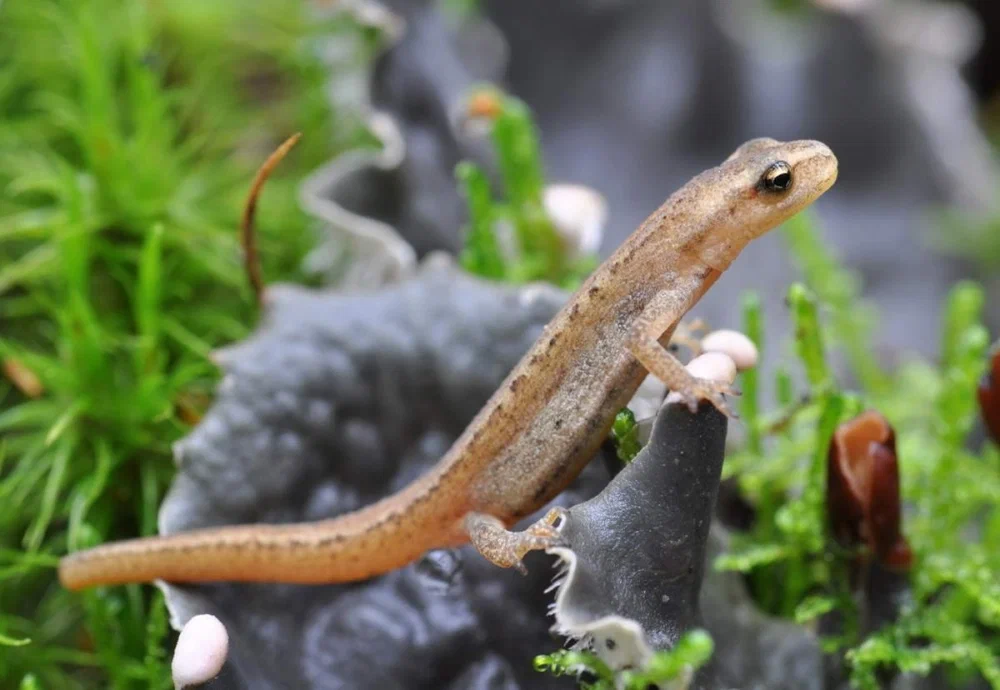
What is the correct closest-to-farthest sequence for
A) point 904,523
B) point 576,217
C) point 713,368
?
point 713,368 → point 904,523 → point 576,217

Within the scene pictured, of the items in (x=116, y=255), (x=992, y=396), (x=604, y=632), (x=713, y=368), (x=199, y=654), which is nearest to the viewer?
(x=604, y=632)

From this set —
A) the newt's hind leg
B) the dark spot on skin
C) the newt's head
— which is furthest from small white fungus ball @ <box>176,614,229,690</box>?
the newt's head

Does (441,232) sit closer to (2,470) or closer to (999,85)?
(2,470)

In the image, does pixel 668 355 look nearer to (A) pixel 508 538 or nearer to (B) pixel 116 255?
(A) pixel 508 538

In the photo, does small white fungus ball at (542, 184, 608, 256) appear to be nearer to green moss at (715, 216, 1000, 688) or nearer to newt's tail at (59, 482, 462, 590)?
green moss at (715, 216, 1000, 688)

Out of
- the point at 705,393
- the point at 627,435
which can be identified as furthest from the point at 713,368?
the point at 627,435

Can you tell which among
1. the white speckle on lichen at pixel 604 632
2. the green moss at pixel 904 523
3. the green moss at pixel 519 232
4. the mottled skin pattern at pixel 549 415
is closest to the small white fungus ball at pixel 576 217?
the green moss at pixel 519 232

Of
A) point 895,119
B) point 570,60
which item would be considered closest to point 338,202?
point 570,60
